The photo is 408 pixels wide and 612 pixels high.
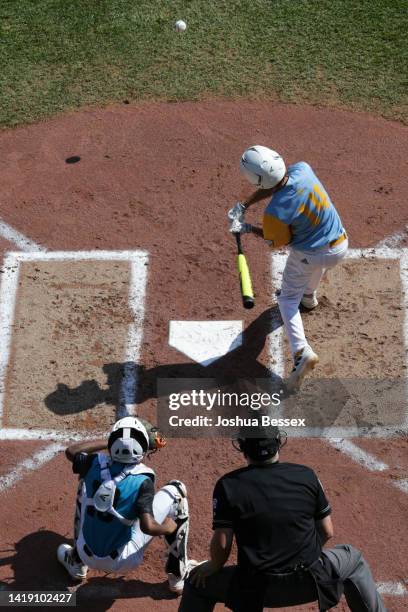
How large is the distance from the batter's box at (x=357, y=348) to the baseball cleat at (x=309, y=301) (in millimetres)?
78

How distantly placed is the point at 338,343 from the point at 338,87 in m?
3.91

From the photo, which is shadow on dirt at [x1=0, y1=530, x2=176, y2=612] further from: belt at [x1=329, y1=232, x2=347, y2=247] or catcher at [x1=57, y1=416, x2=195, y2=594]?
belt at [x1=329, y1=232, x2=347, y2=247]

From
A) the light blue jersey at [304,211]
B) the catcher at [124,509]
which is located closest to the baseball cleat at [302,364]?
the light blue jersey at [304,211]

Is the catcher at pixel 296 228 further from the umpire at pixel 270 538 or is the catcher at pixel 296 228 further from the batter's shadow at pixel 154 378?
the umpire at pixel 270 538

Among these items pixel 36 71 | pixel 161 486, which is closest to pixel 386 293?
pixel 161 486

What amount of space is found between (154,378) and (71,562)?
1955 mm

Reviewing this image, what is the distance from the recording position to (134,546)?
→ 6625mm

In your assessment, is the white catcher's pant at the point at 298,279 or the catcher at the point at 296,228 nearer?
the catcher at the point at 296,228

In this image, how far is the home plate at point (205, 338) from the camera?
8414mm

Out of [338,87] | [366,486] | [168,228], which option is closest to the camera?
[366,486]

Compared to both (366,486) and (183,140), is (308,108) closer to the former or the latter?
(183,140)

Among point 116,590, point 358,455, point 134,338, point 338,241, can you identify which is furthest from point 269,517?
point 134,338

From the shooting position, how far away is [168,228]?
30.9ft

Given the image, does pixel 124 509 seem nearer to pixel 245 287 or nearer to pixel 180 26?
pixel 245 287
